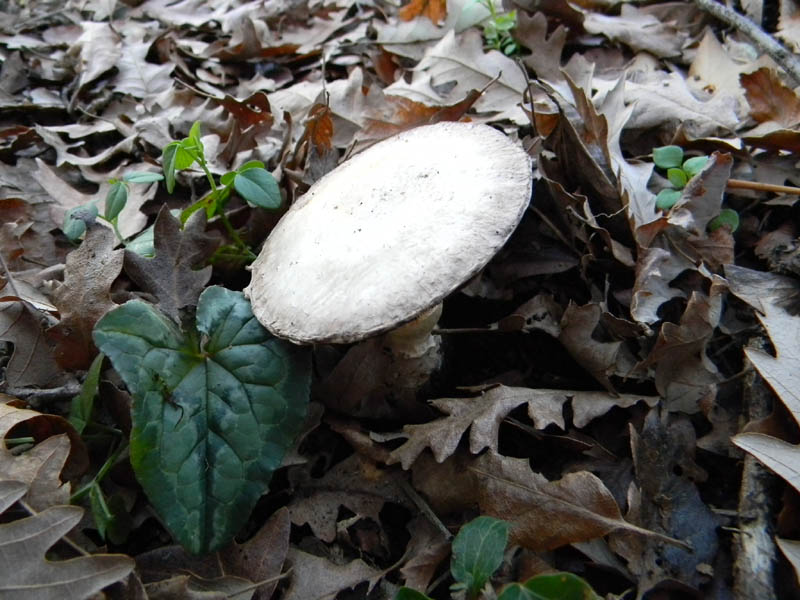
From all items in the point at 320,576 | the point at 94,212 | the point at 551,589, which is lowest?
the point at 320,576

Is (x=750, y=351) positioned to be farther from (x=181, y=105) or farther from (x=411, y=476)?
(x=181, y=105)

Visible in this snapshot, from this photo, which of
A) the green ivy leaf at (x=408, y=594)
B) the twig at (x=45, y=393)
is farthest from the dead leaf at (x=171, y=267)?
the green ivy leaf at (x=408, y=594)

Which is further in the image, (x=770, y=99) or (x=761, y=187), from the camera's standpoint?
(x=770, y=99)

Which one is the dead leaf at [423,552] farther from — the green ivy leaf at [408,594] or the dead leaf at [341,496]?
the green ivy leaf at [408,594]

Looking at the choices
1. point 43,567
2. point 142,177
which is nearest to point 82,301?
point 142,177

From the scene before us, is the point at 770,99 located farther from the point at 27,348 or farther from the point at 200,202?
the point at 27,348

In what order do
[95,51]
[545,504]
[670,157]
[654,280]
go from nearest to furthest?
1. [545,504]
2. [654,280]
3. [670,157]
4. [95,51]
